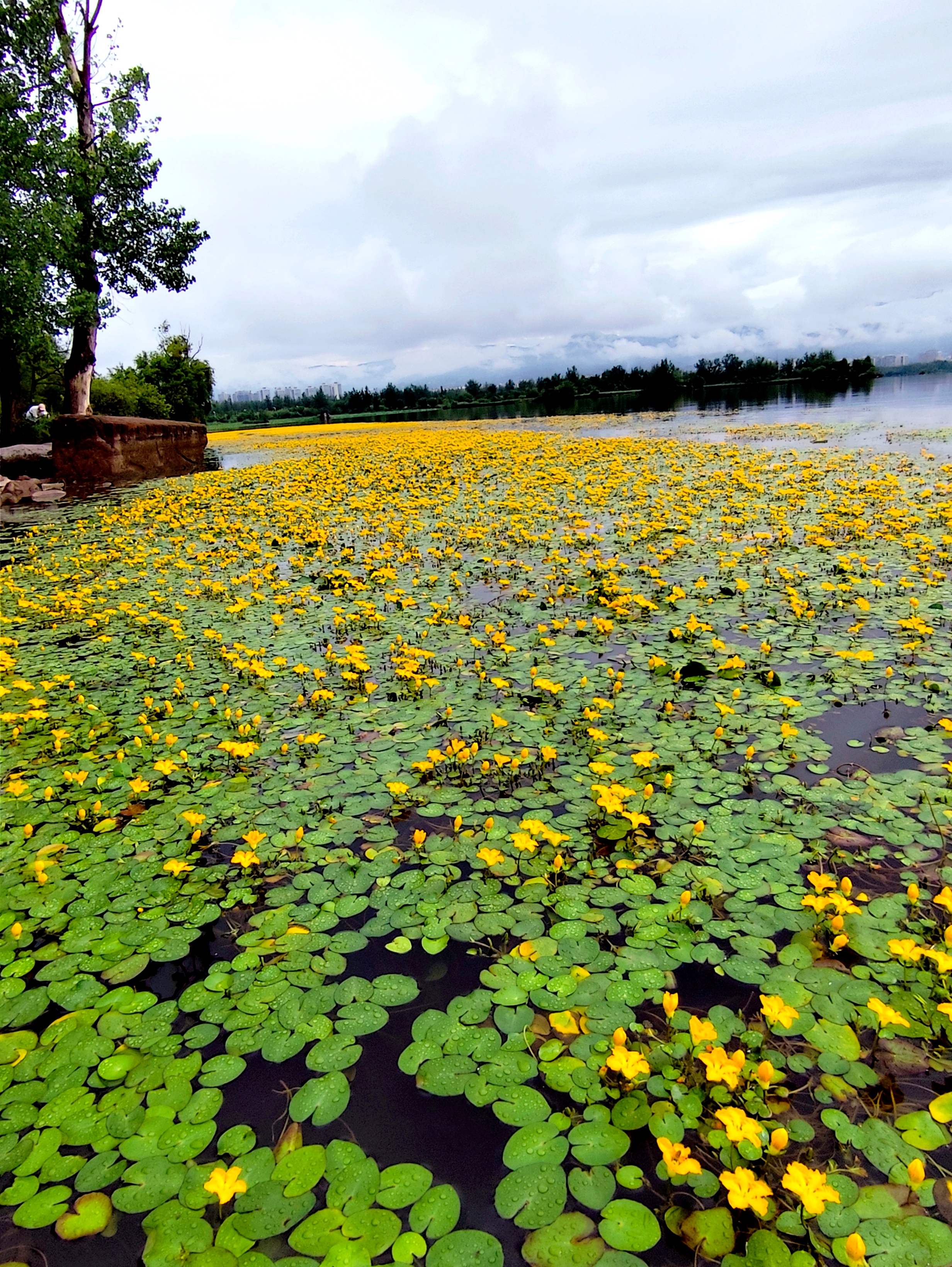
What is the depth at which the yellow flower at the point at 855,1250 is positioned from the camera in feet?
4.07

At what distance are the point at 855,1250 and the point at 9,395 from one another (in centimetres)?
2388

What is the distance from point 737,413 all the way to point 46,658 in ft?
96.8

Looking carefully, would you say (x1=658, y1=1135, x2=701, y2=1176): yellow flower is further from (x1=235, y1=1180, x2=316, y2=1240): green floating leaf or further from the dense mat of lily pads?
(x1=235, y1=1180, x2=316, y2=1240): green floating leaf

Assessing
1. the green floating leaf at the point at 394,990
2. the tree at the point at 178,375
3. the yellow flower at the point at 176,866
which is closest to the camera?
the green floating leaf at the point at 394,990

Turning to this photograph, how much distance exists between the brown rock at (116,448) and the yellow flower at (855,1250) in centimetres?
1835

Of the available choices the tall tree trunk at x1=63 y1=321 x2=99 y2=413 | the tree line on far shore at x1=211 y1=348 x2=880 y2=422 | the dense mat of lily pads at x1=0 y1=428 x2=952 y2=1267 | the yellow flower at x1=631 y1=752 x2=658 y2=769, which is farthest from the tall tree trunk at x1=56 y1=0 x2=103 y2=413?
the tree line on far shore at x1=211 y1=348 x2=880 y2=422

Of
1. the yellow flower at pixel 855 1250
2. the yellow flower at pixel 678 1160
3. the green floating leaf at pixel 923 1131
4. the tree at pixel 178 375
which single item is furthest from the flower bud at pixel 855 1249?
the tree at pixel 178 375

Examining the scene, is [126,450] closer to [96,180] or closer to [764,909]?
[96,180]

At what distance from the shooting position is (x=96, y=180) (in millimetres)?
14562

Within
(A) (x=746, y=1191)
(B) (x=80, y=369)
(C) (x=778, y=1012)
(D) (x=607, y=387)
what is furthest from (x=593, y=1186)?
(D) (x=607, y=387)

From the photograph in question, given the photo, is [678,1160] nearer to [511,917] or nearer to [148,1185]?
[511,917]

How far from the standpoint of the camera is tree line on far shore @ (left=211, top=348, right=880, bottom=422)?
201 ft

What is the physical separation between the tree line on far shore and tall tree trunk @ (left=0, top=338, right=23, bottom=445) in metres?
37.8

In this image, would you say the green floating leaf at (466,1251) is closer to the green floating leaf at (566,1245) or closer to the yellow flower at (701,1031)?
the green floating leaf at (566,1245)
